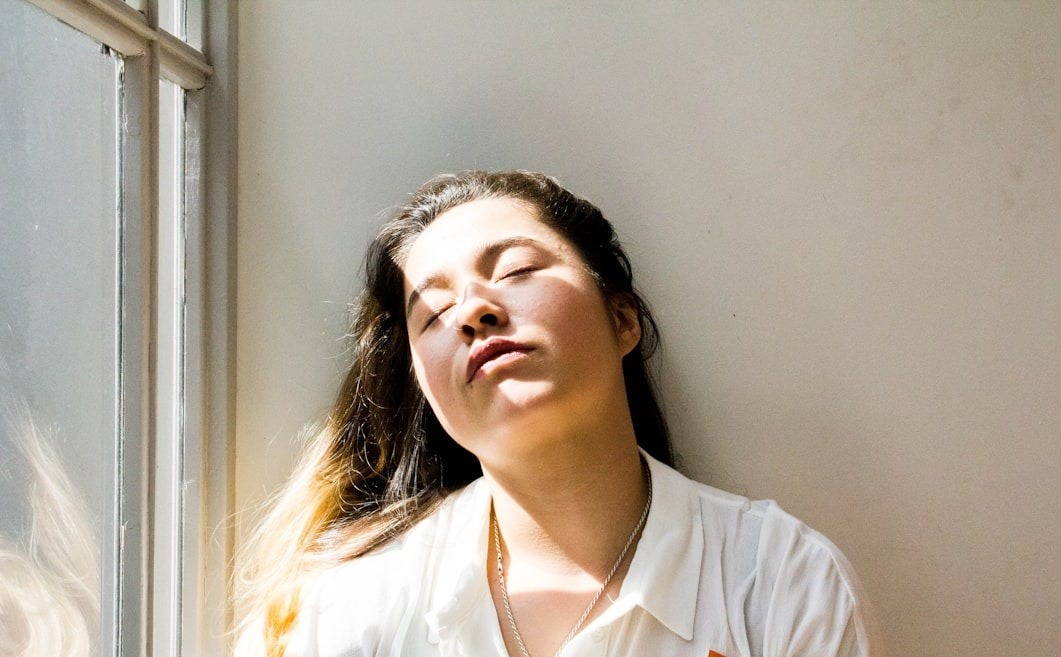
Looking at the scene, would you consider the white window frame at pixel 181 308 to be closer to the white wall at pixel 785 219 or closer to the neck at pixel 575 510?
the white wall at pixel 785 219

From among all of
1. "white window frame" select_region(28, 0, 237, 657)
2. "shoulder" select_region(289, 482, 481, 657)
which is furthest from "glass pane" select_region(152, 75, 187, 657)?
"shoulder" select_region(289, 482, 481, 657)

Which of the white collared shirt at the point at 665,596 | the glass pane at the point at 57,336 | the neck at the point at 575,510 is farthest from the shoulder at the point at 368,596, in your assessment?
the glass pane at the point at 57,336

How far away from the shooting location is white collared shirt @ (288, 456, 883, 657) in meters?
1.02

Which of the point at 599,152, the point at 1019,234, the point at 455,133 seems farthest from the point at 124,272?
the point at 1019,234

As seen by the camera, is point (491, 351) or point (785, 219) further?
point (785, 219)

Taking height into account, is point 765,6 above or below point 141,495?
above

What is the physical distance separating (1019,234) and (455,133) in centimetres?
95

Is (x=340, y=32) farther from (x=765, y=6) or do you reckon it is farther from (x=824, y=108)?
(x=824, y=108)

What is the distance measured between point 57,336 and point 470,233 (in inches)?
21.8

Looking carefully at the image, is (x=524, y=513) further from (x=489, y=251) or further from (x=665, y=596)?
(x=489, y=251)

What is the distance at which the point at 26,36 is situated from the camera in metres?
0.99

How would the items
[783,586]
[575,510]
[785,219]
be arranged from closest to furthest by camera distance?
[783,586]
[575,510]
[785,219]

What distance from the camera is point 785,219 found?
1.36m

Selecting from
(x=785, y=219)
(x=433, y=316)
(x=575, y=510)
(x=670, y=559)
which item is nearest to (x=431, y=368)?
(x=433, y=316)
